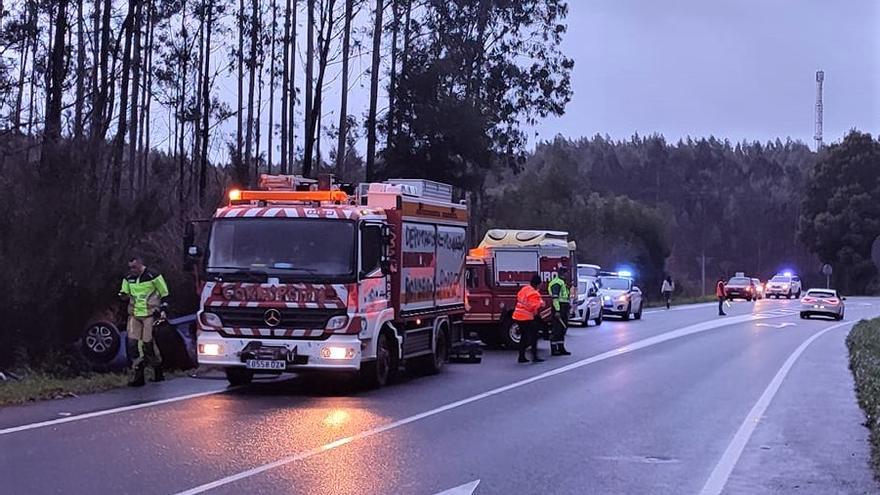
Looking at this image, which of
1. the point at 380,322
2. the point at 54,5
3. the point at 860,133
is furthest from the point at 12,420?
the point at 860,133

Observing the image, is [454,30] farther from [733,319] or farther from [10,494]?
[10,494]

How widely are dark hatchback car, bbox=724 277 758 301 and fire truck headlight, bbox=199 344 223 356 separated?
6050cm

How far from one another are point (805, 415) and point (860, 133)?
84961 mm

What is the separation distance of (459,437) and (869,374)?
9429 mm

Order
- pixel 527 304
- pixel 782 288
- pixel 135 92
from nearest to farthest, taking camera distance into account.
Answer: pixel 527 304
pixel 135 92
pixel 782 288

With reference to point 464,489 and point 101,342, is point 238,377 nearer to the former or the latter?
point 101,342

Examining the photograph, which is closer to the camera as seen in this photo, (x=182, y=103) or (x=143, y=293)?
(x=143, y=293)

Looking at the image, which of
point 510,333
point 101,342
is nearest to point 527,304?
point 510,333

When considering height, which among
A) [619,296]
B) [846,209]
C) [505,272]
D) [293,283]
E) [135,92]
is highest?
[135,92]

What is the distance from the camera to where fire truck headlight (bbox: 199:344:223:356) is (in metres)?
14.9

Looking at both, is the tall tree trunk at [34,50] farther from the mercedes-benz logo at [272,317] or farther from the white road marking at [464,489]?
the white road marking at [464,489]

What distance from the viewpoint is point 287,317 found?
48.7 feet

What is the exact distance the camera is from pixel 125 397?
14.3 metres

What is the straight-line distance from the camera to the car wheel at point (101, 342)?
17.1 meters
